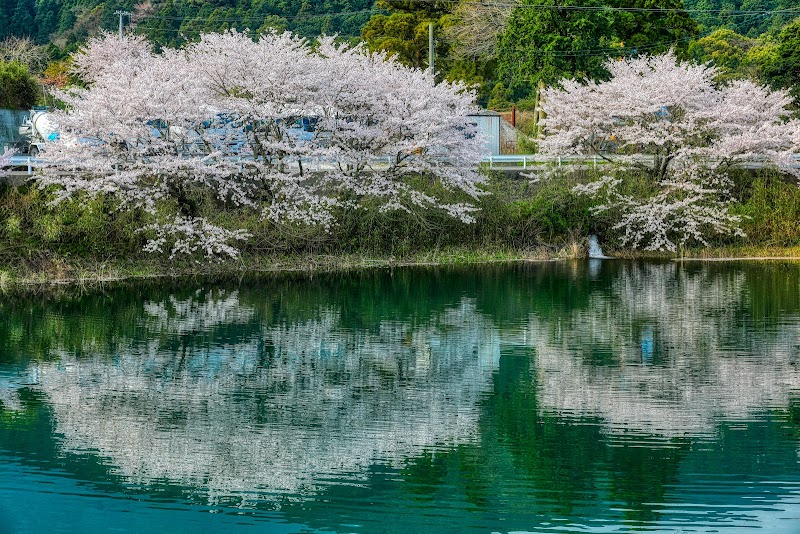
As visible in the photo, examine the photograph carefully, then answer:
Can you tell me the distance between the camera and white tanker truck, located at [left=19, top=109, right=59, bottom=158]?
36.2m

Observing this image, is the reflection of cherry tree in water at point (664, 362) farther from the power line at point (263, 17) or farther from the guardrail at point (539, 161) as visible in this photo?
the power line at point (263, 17)

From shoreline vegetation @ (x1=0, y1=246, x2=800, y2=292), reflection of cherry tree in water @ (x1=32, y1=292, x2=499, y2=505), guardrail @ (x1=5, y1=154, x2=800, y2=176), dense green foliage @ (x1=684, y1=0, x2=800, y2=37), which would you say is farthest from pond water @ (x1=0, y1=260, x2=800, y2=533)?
dense green foliage @ (x1=684, y1=0, x2=800, y2=37)

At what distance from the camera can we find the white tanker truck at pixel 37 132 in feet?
119

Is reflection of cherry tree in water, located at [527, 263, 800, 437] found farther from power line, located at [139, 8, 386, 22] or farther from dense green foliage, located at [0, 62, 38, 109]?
power line, located at [139, 8, 386, 22]

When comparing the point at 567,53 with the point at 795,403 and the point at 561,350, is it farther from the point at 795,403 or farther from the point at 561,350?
the point at 795,403

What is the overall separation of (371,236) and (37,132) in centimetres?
1293

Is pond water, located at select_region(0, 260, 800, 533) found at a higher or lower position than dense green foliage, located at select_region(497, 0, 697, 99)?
lower

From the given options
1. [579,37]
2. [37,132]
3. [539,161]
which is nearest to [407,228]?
[539,161]

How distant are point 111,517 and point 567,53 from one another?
38.1m

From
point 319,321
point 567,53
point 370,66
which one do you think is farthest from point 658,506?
point 567,53

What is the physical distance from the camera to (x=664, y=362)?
17188 mm

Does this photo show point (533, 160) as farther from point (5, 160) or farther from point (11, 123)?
point (11, 123)

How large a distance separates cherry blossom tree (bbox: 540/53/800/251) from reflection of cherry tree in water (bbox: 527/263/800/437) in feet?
37.3

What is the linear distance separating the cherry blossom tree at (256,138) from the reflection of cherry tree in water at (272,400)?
1061cm
